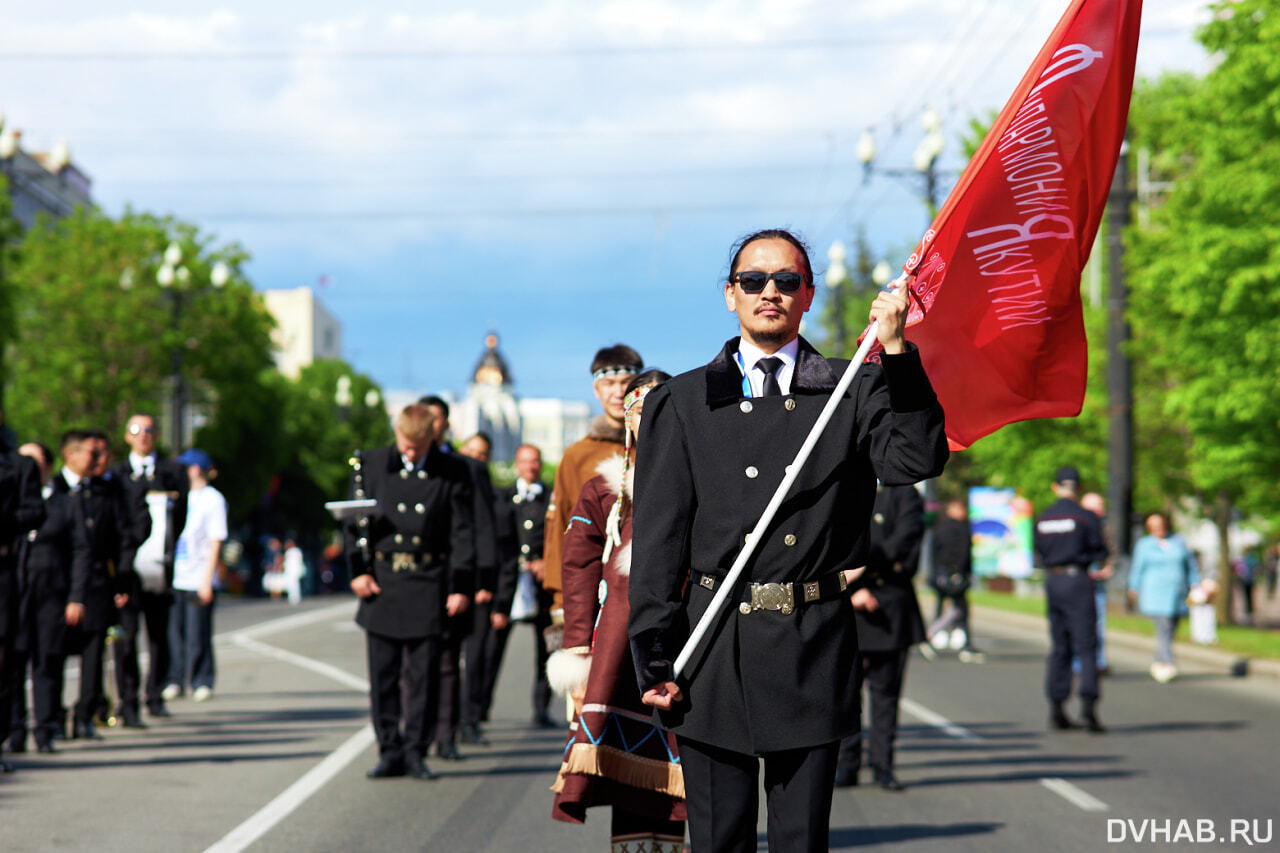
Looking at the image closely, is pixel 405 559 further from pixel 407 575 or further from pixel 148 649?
pixel 148 649

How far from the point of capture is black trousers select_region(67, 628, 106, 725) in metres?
12.0

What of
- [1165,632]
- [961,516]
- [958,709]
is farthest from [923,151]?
[958,709]

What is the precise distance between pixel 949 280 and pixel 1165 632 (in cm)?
1436

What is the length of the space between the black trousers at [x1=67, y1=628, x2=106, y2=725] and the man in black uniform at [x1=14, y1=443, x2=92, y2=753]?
1.05 ft

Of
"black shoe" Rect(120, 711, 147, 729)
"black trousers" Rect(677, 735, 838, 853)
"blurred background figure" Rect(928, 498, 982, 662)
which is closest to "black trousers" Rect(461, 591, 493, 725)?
"black shoe" Rect(120, 711, 147, 729)

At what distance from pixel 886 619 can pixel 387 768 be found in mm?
3143

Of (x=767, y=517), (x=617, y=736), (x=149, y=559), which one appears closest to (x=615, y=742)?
(x=617, y=736)

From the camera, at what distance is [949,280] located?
5.63m

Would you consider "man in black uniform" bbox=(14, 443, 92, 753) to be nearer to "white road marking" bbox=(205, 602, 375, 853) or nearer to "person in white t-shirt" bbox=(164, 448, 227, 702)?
"white road marking" bbox=(205, 602, 375, 853)

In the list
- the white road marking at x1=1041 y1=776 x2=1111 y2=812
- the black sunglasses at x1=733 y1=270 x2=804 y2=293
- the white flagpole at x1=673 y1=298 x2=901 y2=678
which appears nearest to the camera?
the white flagpole at x1=673 y1=298 x2=901 y2=678

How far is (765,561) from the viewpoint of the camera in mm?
4504

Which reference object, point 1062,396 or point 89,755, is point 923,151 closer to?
point 89,755

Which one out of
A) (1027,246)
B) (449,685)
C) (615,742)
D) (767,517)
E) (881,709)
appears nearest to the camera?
(767,517)

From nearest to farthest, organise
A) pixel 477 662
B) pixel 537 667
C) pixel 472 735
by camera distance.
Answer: pixel 472 735
pixel 477 662
pixel 537 667
